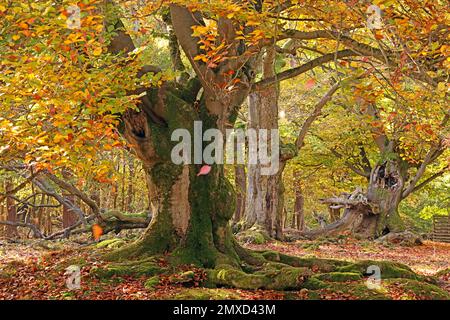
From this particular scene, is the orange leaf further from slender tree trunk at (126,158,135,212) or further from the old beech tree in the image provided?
slender tree trunk at (126,158,135,212)

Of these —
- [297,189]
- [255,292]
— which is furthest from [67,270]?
[297,189]

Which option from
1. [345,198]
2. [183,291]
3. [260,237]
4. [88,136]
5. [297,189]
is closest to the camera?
[88,136]

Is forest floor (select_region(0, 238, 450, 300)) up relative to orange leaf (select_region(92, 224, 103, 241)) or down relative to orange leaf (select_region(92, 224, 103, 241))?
down

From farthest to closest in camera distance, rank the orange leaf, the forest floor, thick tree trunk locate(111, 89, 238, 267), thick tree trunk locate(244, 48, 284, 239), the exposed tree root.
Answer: thick tree trunk locate(244, 48, 284, 239), the orange leaf, thick tree trunk locate(111, 89, 238, 267), the exposed tree root, the forest floor

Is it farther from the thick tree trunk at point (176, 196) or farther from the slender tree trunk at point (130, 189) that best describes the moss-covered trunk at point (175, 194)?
the slender tree trunk at point (130, 189)

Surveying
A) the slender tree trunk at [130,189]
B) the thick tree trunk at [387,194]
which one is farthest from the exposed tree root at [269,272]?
the slender tree trunk at [130,189]

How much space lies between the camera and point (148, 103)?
382 inches

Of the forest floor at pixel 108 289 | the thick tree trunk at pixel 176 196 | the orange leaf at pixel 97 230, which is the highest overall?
the thick tree trunk at pixel 176 196

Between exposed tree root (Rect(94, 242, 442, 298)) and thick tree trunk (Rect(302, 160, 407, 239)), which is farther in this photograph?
thick tree trunk (Rect(302, 160, 407, 239))

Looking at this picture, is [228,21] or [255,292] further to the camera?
[228,21]

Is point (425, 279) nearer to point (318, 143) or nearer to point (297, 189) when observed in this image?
point (318, 143)

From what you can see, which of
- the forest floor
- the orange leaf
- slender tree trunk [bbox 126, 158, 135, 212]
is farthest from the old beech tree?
slender tree trunk [bbox 126, 158, 135, 212]

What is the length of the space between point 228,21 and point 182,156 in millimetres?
2644

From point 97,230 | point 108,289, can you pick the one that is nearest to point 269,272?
point 108,289
